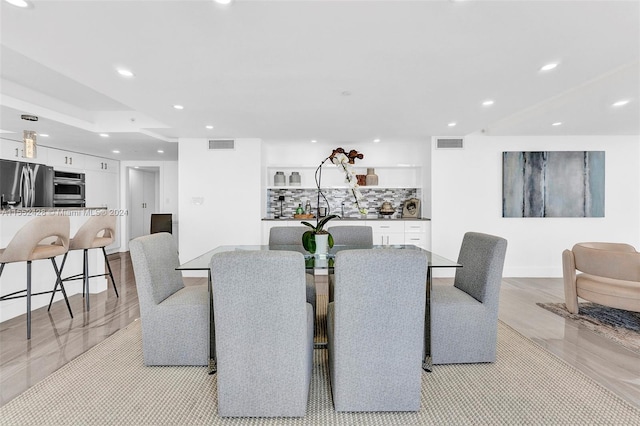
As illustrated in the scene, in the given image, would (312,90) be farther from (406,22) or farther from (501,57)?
(501,57)

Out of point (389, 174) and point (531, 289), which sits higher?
point (389, 174)

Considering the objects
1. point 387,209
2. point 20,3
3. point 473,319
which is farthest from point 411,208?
point 20,3

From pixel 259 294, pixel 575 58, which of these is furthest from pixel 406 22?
pixel 259 294

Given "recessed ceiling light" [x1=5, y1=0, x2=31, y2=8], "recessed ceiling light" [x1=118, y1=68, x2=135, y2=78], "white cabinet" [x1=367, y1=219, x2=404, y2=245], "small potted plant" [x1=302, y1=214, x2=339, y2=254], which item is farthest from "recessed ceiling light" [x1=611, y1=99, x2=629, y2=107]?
"recessed ceiling light" [x1=5, y1=0, x2=31, y2=8]

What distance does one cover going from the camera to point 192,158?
4.95 m

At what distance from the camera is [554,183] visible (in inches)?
193

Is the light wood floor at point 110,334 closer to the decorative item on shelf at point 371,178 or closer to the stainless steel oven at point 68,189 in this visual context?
the decorative item on shelf at point 371,178

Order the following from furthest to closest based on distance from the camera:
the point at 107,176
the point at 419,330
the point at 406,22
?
1. the point at 107,176
2. the point at 406,22
3. the point at 419,330

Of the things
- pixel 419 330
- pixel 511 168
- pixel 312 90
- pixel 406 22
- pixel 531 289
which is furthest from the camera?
pixel 511 168

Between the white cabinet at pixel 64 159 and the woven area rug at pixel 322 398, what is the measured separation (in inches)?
195

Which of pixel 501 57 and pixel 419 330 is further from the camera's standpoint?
pixel 501 57

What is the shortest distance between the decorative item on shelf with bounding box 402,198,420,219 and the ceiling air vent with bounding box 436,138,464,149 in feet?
3.33

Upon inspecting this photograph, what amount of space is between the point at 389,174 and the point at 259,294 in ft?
14.9

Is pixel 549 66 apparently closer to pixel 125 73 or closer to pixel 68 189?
pixel 125 73
